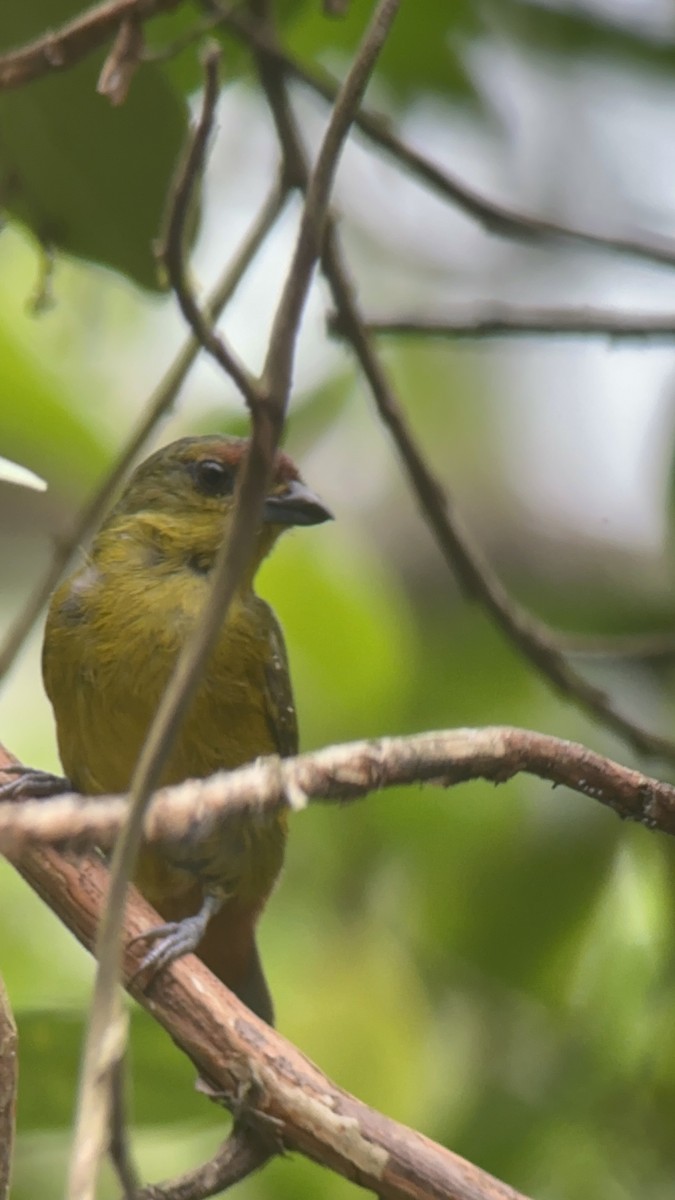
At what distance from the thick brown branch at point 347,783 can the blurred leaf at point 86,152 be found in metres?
1.40

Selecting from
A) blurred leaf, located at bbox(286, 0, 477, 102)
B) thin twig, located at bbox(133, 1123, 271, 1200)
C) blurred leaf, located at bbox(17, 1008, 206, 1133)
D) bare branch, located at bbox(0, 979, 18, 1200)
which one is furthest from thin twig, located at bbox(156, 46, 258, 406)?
blurred leaf, located at bbox(286, 0, 477, 102)

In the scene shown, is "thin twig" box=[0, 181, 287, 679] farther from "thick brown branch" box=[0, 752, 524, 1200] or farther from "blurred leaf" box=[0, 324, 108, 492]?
"blurred leaf" box=[0, 324, 108, 492]

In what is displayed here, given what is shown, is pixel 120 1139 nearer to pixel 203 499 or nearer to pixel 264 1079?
pixel 264 1079

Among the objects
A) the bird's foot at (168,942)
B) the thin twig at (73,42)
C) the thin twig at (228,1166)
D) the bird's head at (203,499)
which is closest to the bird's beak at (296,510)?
the bird's head at (203,499)

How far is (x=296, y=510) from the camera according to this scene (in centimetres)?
350

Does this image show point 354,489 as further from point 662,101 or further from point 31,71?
point 31,71

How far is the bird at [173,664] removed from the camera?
327 cm

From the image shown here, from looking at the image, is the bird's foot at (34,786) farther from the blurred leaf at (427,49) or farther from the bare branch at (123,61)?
the blurred leaf at (427,49)

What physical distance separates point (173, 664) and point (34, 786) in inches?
13.0

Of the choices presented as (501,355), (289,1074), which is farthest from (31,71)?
(501,355)

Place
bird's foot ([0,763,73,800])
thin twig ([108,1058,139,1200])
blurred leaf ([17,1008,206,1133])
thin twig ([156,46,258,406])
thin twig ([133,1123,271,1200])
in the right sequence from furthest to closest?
bird's foot ([0,763,73,800]), blurred leaf ([17,1008,206,1133]), thin twig ([133,1123,271,1200]), thin twig ([156,46,258,406]), thin twig ([108,1058,139,1200])

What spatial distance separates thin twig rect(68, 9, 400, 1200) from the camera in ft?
4.43

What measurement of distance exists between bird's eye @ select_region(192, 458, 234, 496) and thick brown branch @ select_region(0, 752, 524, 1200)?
1.34m

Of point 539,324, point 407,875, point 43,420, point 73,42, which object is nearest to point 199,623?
point 73,42
